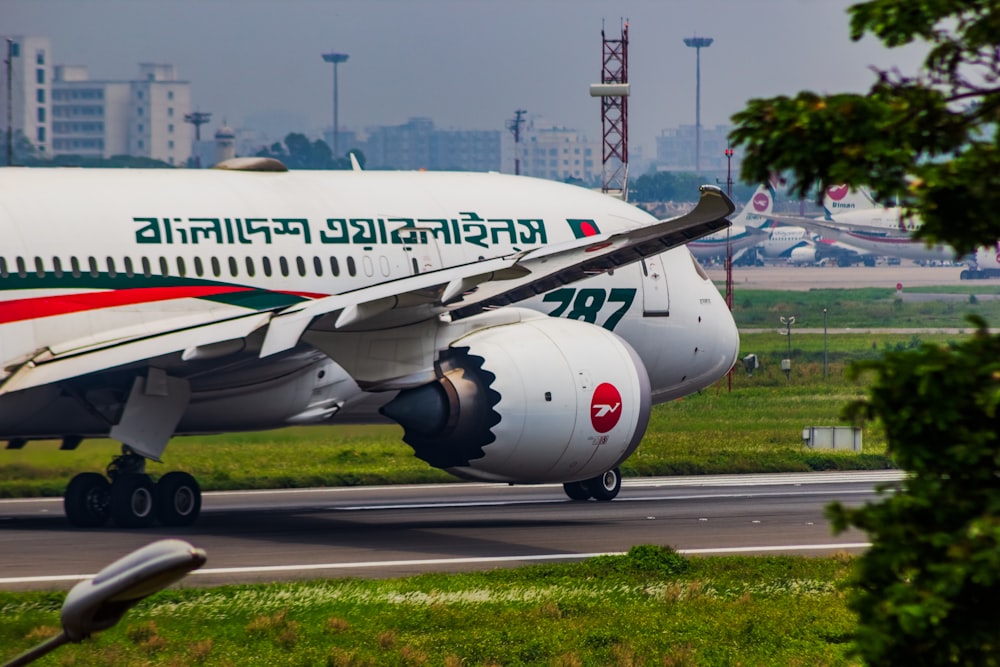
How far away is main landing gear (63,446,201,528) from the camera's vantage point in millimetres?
24500

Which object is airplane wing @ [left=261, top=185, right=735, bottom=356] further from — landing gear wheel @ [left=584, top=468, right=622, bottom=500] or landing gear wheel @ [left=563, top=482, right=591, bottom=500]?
landing gear wheel @ [left=563, top=482, right=591, bottom=500]

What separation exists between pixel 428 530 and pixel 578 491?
5812 mm

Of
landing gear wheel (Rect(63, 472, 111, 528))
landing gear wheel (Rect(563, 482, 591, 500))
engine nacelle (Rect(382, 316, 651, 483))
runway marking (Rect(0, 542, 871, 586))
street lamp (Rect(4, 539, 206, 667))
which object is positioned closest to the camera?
street lamp (Rect(4, 539, 206, 667))

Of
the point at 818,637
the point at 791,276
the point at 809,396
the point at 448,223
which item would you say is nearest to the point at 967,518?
the point at 818,637

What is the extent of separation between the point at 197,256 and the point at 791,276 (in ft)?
479

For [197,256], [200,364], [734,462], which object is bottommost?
[734,462]

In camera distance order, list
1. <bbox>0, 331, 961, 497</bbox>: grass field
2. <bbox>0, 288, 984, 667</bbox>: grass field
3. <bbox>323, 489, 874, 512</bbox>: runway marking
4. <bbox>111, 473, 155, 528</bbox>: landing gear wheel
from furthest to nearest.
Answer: <bbox>323, 489, 874, 512</bbox>: runway marking
<bbox>0, 331, 961, 497</bbox>: grass field
<bbox>111, 473, 155, 528</bbox>: landing gear wheel
<bbox>0, 288, 984, 667</bbox>: grass field

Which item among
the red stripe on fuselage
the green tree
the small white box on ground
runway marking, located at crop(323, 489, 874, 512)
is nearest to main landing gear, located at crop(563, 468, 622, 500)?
runway marking, located at crop(323, 489, 874, 512)

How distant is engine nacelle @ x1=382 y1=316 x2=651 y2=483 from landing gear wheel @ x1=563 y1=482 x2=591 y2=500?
6.93 metres

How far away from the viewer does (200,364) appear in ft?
77.6

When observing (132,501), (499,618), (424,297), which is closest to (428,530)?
(132,501)

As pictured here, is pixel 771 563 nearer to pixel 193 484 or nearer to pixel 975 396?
pixel 193 484

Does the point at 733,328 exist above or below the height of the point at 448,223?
below

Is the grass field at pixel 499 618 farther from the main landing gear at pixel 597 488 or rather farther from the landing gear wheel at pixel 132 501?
the main landing gear at pixel 597 488
